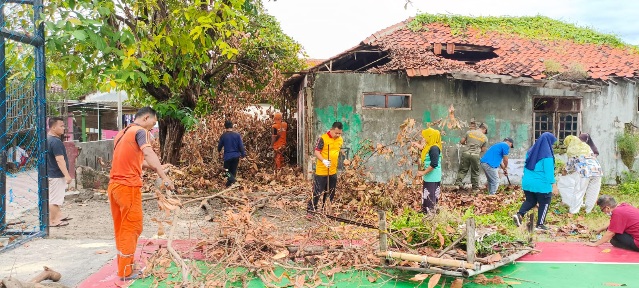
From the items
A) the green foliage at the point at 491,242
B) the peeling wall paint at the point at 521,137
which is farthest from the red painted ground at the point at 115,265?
the peeling wall paint at the point at 521,137

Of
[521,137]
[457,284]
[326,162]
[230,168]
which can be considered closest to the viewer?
[457,284]

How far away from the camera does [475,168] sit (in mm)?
12812

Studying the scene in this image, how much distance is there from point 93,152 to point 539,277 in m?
12.8

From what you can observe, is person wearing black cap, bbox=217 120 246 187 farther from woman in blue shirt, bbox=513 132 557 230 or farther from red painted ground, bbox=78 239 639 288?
woman in blue shirt, bbox=513 132 557 230

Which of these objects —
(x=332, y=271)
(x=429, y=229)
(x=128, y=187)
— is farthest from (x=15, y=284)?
(x=429, y=229)

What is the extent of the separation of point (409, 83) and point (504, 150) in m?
2.88

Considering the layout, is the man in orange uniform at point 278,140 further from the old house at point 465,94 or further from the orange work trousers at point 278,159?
the old house at point 465,94

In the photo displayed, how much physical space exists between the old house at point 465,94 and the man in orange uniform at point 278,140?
65.4 inches

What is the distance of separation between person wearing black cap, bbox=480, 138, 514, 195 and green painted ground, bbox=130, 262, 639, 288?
546 centimetres

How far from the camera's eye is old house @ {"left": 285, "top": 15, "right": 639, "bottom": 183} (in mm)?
13141

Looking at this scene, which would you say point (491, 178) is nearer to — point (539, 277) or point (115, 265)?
point (539, 277)

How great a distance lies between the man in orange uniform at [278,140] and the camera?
15.9m

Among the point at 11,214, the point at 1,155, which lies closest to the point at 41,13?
the point at 1,155

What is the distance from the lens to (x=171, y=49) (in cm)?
1092
